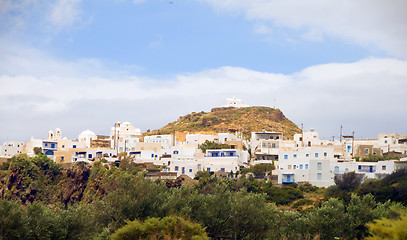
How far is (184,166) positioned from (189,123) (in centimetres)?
4619

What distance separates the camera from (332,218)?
36094 millimetres

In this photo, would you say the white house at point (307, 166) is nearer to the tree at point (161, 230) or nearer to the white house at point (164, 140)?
the white house at point (164, 140)

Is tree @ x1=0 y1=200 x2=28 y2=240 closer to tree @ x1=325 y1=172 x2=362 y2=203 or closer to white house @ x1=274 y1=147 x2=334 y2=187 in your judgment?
tree @ x1=325 y1=172 x2=362 y2=203

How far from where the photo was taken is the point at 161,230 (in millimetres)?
30406

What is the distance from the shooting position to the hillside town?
2539 inches

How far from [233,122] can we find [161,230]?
273ft

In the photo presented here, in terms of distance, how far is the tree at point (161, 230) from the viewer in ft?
97.5

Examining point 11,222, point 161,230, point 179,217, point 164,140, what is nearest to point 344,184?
point 179,217

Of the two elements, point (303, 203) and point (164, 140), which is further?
point (164, 140)

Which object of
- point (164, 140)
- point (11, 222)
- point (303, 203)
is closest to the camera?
point (11, 222)

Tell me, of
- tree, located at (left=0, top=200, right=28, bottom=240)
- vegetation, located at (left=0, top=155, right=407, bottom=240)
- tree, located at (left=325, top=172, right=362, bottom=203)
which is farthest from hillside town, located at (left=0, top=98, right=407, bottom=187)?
tree, located at (left=0, top=200, right=28, bottom=240)

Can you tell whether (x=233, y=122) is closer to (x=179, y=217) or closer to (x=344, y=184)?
(x=344, y=184)

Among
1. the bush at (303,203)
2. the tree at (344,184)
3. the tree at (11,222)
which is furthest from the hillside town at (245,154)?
the tree at (11,222)

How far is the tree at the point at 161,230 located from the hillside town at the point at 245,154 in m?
36.2
